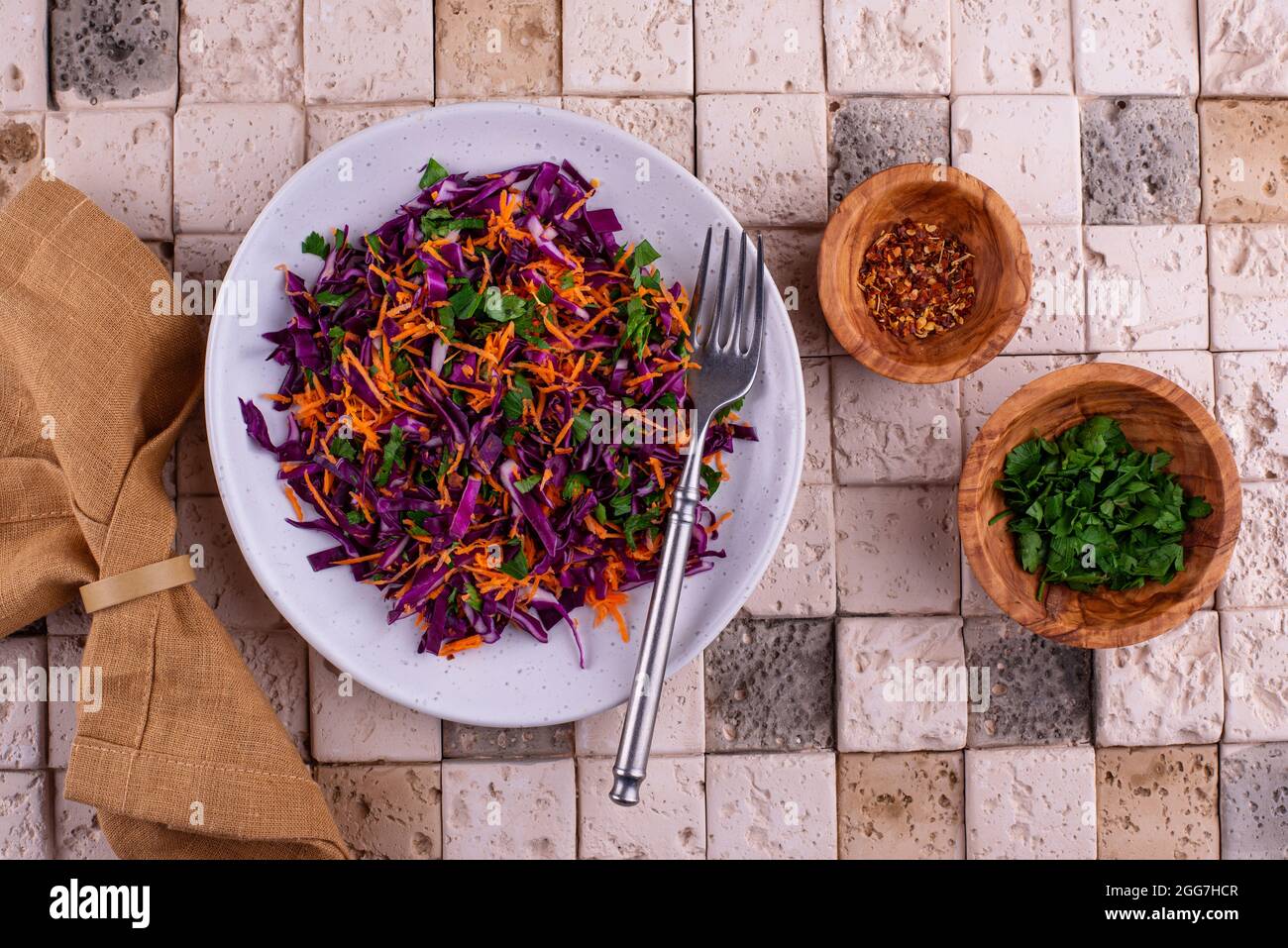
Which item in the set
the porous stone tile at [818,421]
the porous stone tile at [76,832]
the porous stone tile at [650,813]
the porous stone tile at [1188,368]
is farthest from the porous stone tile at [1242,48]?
the porous stone tile at [76,832]

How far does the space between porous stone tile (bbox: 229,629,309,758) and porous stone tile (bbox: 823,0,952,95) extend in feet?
5.46

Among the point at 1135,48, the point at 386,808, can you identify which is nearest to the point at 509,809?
the point at 386,808

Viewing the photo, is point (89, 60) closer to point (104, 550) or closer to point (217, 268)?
point (217, 268)

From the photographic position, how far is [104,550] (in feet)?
5.41

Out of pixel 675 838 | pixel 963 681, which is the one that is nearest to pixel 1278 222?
pixel 963 681

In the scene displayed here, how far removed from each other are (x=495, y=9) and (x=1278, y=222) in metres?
1.79

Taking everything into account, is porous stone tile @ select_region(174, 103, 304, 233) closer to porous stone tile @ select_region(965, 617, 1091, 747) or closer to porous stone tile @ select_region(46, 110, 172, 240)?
porous stone tile @ select_region(46, 110, 172, 240)

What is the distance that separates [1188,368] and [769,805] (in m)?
1.34

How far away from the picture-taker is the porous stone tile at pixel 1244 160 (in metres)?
1.94

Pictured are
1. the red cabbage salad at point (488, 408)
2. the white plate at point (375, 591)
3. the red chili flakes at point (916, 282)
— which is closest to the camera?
the red cabbage salad at point (488, 408)

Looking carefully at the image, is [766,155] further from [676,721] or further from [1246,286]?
[676,721]

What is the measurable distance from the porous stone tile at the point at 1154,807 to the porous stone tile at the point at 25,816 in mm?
2271

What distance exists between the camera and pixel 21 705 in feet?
6.00

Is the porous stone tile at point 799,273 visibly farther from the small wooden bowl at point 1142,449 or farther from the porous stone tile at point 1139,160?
the porous stone tile at point 1139,160
